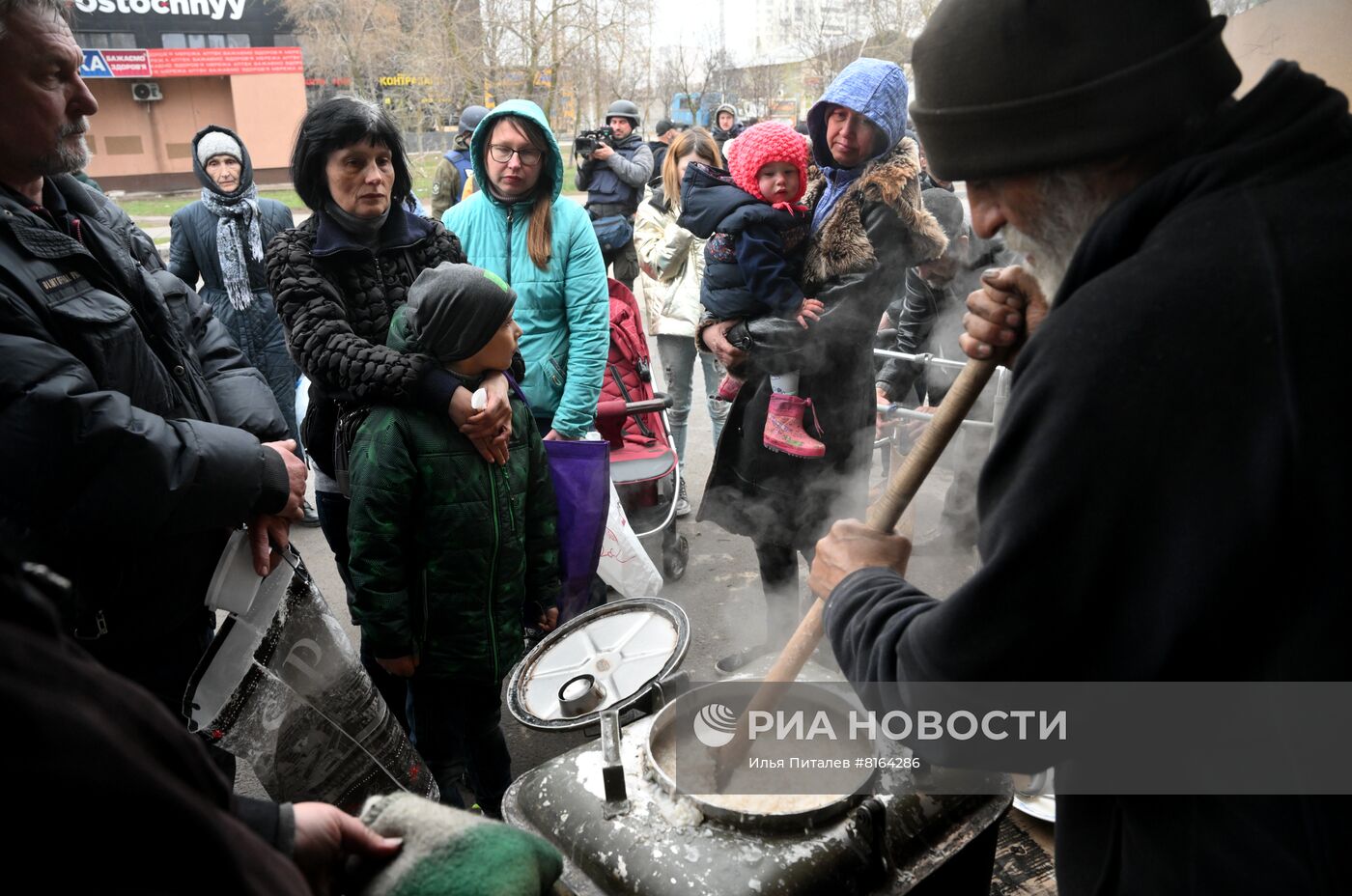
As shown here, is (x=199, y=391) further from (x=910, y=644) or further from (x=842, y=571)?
(x=910, y=644)

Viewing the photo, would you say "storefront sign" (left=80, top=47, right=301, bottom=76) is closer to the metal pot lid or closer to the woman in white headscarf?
the woman in white headscarf

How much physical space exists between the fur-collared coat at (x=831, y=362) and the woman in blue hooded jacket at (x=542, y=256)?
2.07 feet

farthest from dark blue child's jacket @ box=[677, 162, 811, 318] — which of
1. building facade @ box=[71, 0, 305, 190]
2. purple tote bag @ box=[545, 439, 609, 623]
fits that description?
building facade @ box=[71, 0, 305, 190]

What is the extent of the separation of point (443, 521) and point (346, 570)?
2.26 ft

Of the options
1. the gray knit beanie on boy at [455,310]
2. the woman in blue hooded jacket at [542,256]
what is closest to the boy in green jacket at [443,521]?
the gray knit beanie on boy at [455,310]

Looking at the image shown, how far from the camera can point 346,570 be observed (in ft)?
9.59

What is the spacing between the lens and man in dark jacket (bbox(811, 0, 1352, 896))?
869 millimetres

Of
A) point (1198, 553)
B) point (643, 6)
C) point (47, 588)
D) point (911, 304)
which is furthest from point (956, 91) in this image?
point (643, 6)

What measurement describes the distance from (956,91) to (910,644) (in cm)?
77

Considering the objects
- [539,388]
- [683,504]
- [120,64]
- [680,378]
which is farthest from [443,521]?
[120,64]

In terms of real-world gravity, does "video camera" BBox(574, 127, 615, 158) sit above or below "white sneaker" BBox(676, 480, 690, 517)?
above

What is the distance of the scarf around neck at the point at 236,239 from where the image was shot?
5.05 meters

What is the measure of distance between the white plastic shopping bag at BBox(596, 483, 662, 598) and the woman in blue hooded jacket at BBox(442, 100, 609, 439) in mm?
409

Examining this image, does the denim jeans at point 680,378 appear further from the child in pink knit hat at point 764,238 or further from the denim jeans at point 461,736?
the denim jeans at point 461,736
